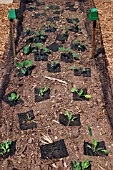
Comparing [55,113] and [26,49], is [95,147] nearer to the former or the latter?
[55,113]

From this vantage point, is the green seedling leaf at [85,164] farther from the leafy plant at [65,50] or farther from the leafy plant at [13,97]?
the leafy plant at [65,50]

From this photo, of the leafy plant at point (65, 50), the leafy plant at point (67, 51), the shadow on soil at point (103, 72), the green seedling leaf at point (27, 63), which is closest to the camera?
the shadow on soil at point (103, 72)

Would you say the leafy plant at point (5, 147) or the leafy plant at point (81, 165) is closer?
the leafy plant at point (81, 165)

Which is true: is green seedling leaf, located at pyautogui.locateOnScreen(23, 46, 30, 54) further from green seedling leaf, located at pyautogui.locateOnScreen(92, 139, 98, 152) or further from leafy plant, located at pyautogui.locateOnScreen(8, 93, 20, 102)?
green seedling leaf, located at pyautogui.locateOnScreen(92, 139, 98, 152)

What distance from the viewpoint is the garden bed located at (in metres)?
3.39

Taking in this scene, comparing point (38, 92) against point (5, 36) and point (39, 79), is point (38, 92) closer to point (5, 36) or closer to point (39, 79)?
point (39, 79)

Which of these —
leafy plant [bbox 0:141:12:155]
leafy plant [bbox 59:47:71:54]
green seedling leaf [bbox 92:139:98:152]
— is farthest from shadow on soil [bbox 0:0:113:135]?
leafy plant [bbox 0:141:12:155]

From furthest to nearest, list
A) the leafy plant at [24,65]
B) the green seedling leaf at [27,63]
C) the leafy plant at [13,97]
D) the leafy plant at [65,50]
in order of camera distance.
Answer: the leafy plant at [65,50] → the green seedling leaf at [27,63] → the leafy plant at [24,65] → the leafy plant at [13,97]

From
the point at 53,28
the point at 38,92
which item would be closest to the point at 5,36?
the point at 53,28

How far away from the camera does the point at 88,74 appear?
4.77m

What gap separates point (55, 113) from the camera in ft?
13.1

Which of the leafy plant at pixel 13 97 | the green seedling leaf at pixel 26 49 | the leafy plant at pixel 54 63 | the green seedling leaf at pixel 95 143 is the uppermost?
the green seedling leaf at pixel 26 49

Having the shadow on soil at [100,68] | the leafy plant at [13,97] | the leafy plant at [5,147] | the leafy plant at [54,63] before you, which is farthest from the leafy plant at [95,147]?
the leafy plant at [54,63]

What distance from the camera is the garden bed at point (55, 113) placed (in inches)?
133
